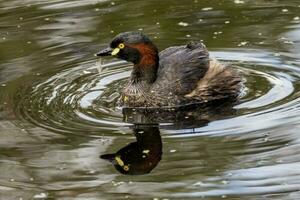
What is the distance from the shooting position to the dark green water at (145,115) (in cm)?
745

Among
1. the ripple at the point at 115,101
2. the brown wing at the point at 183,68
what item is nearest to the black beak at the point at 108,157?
the ripple at the point at 115,101

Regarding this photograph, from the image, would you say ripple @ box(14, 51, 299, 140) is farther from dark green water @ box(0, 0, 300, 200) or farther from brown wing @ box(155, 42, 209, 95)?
brown wing @ box(155, 42, 209, 95)

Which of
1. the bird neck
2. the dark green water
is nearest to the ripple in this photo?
the dark green water

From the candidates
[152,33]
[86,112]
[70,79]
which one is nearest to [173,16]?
[152,33]

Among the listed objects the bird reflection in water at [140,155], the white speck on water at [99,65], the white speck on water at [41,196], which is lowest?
the white speck on water at [99,65]

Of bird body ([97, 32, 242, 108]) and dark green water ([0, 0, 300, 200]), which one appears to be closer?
dark green water ([0, 0, 300, 200])

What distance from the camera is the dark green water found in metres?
7.45

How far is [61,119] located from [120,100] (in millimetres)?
941

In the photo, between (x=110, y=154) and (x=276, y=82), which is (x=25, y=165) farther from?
(x=276, y=82)

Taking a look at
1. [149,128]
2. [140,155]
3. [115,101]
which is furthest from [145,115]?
[140,155]

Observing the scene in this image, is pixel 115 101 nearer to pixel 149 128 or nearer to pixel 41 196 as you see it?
pixel 149 128

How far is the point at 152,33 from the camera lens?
12164 millimetres

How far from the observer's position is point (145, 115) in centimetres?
943

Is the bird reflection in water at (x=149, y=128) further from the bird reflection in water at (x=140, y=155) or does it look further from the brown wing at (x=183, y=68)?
the brown wing at (x=183, y=68)
